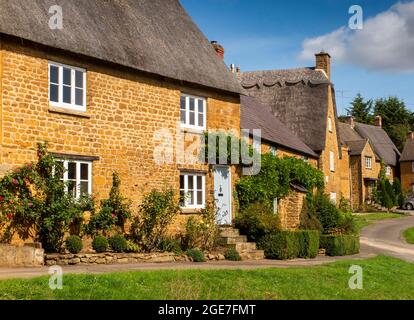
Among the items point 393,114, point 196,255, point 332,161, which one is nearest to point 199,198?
point 196,255

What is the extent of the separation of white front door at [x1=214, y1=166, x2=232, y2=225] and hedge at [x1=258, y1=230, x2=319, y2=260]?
1.99m

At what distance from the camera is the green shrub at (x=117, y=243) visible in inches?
712

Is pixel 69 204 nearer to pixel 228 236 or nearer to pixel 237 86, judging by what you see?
pixel 228 236

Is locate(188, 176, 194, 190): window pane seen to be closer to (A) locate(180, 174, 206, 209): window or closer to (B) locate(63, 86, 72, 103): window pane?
(A) locate(180, 174, 206, 209): window

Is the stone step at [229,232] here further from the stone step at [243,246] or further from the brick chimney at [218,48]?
the brick chimney at [218,48]

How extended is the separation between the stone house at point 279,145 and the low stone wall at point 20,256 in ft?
41.9

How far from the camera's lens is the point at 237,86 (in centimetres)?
2381

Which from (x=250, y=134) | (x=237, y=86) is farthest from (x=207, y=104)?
(x=250, y=134)

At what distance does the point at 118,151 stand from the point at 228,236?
16.8 feet

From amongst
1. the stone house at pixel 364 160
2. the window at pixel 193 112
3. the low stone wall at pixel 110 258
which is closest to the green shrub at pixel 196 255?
the low stone wall at pixel 110 258

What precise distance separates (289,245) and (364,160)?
1440 inches

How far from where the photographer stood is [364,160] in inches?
2208

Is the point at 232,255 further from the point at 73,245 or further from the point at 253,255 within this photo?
the point at 73,245
